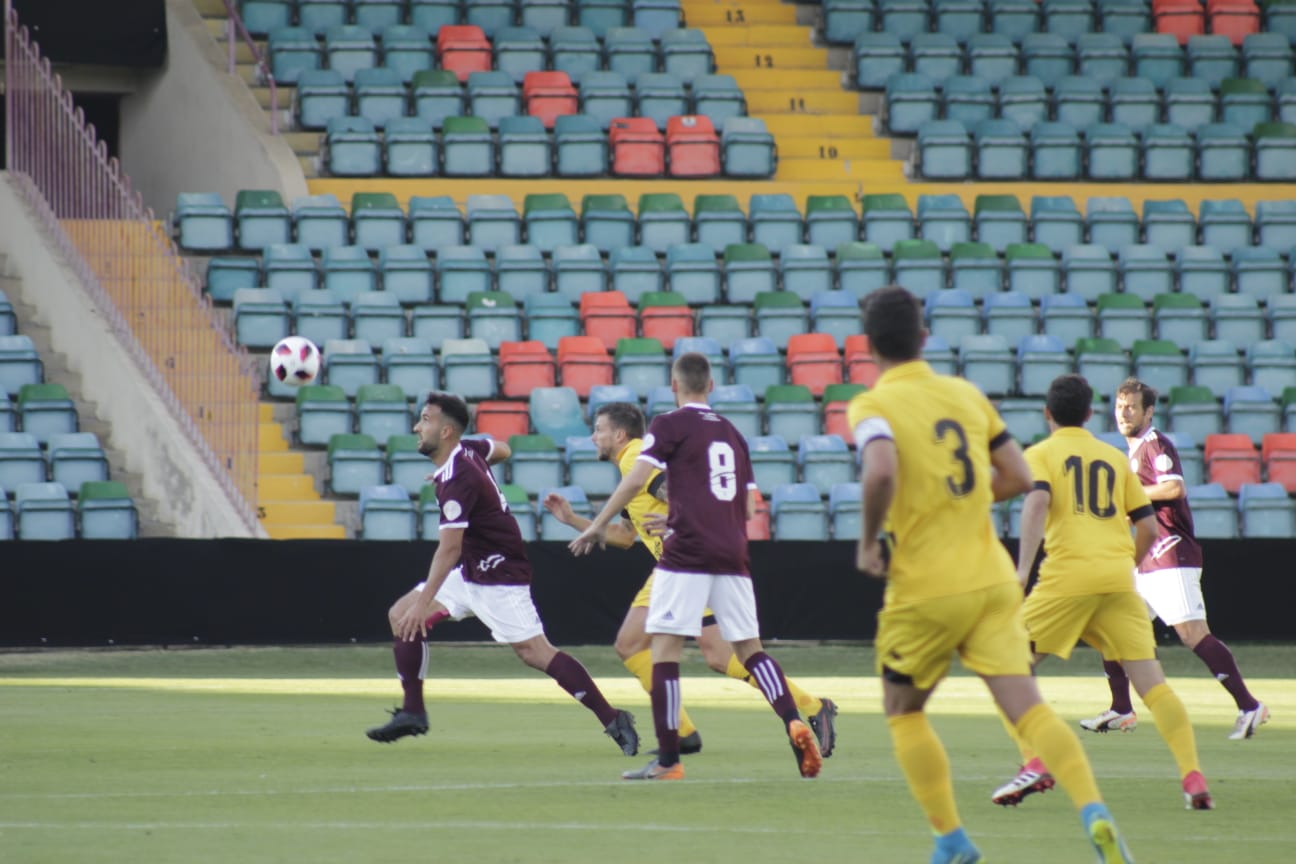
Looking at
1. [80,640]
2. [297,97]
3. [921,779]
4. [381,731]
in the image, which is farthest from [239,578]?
[921,779]

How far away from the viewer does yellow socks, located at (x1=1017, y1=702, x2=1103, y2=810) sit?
5.71 metres

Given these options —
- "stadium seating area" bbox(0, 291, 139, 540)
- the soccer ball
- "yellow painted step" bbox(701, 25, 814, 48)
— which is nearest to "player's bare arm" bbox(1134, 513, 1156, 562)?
the soccer ball

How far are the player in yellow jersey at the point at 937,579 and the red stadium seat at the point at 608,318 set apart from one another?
15.1m

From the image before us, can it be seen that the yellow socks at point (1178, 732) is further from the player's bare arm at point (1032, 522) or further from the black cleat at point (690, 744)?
the black cleat at point (690, 744)

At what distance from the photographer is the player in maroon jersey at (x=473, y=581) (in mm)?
9641

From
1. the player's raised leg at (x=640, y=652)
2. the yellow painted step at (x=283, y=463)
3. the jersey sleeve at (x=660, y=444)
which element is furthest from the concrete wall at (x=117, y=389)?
the jersey sleeve at (x=660, y=444)

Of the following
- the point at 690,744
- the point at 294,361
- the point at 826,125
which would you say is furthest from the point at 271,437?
the point at 690,744

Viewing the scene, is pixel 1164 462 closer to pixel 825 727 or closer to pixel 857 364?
pixel 825 727

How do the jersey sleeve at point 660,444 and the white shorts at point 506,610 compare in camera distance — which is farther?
the white shorts at point 506,610

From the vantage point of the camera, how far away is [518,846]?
6.68 meters

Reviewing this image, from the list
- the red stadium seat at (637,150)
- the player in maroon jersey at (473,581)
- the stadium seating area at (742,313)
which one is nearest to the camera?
the player in maroon jersey at (473,581)

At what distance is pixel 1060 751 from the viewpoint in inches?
227

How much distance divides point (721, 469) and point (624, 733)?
63.1 inches

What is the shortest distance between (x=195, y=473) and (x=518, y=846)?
13038 mm
